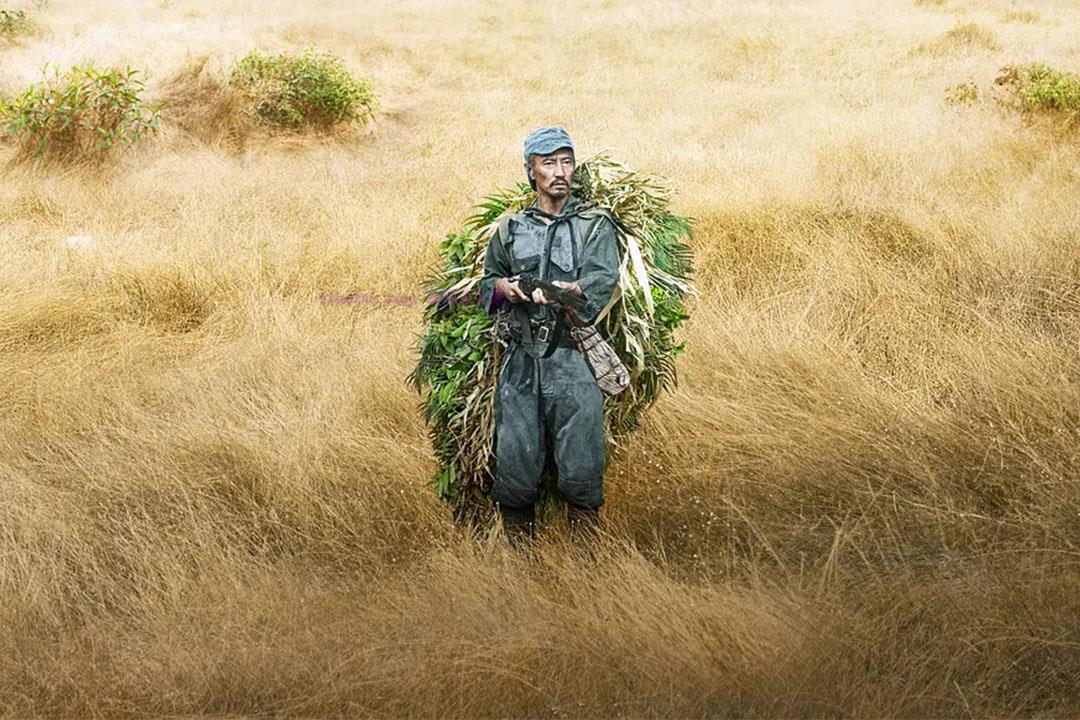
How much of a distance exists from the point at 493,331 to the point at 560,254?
381 mm

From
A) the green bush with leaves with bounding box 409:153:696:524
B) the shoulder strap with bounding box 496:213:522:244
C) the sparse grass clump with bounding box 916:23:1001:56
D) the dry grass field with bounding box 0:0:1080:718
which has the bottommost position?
the dry grass field with bounding box 0:0:1080:718

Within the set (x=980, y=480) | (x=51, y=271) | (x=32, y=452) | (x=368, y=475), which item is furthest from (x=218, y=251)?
(x=980, y=480)

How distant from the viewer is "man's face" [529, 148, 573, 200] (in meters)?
4.16

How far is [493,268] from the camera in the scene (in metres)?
4.25

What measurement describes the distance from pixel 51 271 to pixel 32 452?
2.80 metres

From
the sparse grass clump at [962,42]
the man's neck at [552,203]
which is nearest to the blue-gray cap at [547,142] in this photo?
the man's neck at [552,203]

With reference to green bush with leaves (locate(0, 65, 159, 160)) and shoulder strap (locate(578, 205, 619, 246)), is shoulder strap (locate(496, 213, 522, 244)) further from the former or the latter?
green bush with leaves (locate(0, 65, 159, 160))

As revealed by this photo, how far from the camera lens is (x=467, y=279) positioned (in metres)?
4.51

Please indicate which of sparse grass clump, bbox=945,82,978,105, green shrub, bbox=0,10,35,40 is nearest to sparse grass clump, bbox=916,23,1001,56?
sparse grass clump, bbox=945,82,978,105

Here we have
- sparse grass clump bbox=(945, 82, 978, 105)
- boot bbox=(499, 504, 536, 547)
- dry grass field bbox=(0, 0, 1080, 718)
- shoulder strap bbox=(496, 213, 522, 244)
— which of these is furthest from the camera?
sparse grass clump bbox=(945, 82, 978, 105)

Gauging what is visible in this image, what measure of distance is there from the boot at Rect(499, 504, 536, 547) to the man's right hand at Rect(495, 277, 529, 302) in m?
0.77

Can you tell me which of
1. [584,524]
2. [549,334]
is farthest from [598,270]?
[584,524]

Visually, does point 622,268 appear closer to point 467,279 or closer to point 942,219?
point 467,279

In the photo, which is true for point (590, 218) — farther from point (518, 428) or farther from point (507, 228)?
point (518, 428)
